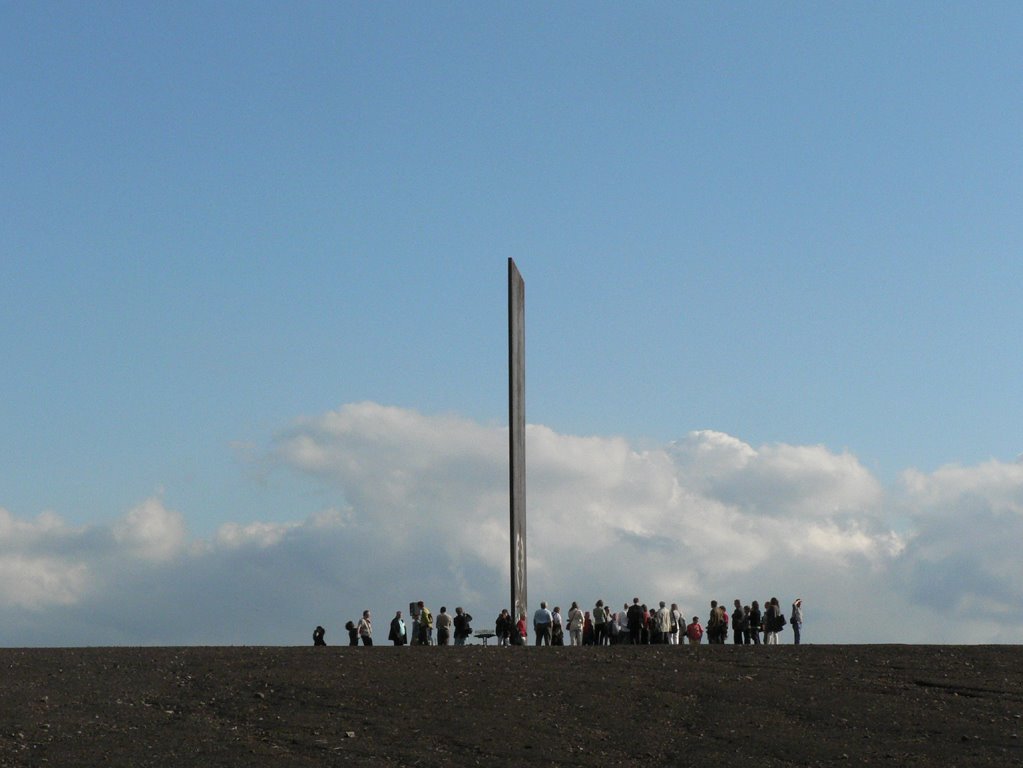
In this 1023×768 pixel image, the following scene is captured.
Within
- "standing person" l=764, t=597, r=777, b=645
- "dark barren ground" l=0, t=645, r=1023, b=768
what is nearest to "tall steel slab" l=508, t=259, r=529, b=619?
"standing person" l=764, t=597, r=777, b=645

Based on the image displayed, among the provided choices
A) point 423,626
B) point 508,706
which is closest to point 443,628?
point 423,626

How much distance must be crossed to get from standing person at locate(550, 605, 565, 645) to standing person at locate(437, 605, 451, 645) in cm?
219

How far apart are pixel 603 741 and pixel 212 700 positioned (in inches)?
248

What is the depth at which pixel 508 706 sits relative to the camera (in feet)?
80.6

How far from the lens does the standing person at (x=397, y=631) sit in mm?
33438

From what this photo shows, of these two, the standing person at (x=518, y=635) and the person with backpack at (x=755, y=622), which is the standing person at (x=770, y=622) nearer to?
the person with backpack at (x=755, y=622)

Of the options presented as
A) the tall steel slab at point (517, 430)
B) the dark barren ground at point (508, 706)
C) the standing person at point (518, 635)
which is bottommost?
the dark barren ground at point (508, 706)

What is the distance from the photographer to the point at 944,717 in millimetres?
24406

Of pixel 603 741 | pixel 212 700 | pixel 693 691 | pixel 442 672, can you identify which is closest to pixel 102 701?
pixel 212 700

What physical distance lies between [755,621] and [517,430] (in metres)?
9.53

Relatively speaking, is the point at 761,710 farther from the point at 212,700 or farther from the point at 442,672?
the point at 212,700

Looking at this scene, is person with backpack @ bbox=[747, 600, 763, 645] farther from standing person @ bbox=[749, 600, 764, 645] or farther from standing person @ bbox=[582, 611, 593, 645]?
standing person @ bbox=[582, 611, 593, 645]

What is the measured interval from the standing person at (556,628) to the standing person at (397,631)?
3.16 metres

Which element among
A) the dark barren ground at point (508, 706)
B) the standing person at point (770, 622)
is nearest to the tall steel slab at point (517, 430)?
the standing person at point (770, 622)
